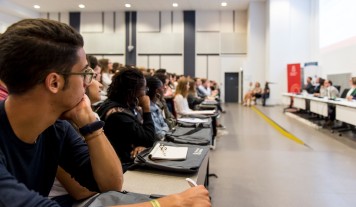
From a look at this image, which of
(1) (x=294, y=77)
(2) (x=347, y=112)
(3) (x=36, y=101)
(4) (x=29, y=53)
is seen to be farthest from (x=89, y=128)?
(1) (x=294, y=77)

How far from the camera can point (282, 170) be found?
4.00m

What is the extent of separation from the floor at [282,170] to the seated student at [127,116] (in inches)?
45.9

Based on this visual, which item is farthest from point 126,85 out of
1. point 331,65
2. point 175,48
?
point 175,48

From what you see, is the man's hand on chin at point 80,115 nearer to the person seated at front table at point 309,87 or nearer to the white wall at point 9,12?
the person seated at front table at point 309,87

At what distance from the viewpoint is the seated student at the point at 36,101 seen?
0.89 metres

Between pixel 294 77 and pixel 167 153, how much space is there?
1198cm

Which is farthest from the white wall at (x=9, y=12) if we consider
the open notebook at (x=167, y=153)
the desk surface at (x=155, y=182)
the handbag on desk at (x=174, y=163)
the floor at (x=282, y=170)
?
the desk surface at (x=155, y=182)

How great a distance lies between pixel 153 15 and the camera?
52.9ft

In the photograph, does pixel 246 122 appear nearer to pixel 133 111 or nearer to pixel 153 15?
pixel 133 111

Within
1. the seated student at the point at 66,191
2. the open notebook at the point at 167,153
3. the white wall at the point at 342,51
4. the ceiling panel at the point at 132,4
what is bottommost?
the seated student at the point at 66,191

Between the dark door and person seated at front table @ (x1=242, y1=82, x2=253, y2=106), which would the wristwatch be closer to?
person seated at front table @ (x1=242, y1=82, x2=253, y2=106)

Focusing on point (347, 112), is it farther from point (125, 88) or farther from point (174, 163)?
point (174, 163)

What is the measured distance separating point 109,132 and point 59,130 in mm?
Answer: 1007

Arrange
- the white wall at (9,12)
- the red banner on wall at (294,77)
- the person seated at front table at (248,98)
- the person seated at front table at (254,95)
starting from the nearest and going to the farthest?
1. the red banner on wall at (294,77)
2. the white wall at (9,12)
3. the person seated at front table at (254,95)
4. the person seated at front table at (248,98)
